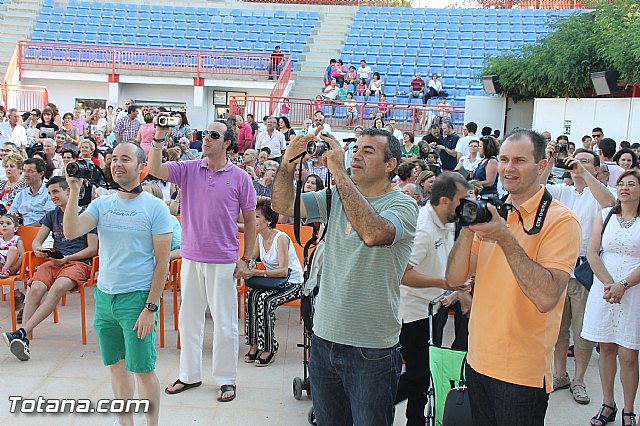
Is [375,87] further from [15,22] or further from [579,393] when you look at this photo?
[579,393]

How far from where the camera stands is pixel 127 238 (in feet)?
12.7

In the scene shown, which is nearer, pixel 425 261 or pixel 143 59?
pixel 425 261

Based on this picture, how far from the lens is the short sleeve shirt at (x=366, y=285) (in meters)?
2.83

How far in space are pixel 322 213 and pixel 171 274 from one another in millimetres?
3897

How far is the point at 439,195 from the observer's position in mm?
3840

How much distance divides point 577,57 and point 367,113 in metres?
5.16

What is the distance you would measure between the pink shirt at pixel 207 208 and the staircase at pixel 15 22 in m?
20.8

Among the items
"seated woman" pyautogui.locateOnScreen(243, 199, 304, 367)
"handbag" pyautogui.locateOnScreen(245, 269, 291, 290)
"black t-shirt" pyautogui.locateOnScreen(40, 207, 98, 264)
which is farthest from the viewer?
"black t-shirt" pyautogui.locateOnScreen(40, 207, 98, 264)

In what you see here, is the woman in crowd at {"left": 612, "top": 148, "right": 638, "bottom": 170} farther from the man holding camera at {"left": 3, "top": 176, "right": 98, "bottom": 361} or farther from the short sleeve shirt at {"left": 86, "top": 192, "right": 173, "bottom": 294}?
the man holding camera at {"left": 3, "top": 176, "right": 98, "bottom": 361}

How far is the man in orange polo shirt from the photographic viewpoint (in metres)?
2.57

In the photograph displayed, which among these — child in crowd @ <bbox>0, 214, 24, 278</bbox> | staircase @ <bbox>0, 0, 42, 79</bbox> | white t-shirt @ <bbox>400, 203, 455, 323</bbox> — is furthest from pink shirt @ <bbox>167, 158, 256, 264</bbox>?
staircase @ <bbox>0, 0, 42, 79</bbox>

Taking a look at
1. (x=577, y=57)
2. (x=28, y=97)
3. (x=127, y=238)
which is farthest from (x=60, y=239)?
(x=28, y=97)

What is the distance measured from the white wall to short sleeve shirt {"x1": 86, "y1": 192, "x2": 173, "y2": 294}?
36.0ft

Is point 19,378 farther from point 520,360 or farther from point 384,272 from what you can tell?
point 520,360
